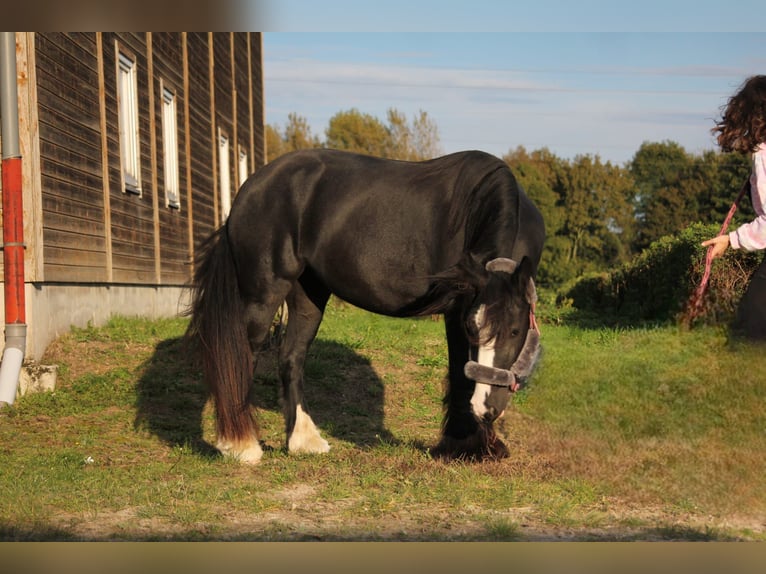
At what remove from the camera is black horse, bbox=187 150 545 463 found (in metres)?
4.30

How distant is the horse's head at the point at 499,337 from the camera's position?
166 inches

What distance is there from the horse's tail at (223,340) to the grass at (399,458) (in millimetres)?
250

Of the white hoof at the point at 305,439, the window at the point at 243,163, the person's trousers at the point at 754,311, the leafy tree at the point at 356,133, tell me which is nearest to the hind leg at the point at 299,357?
the white hoof at the point at 305,439

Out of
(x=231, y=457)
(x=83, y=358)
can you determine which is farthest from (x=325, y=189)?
(x=83, y=358)

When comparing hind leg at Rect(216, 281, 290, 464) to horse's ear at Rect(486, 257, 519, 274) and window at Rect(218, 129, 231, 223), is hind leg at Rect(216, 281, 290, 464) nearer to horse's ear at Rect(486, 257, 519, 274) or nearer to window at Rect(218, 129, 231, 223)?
horse's ear at Rect(486, 257, 519, 274)

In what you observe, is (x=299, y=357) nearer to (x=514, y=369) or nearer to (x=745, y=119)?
(x=514, y=369)

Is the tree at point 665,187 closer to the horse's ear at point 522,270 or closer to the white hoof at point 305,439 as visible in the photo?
the white hoof at point 305,439

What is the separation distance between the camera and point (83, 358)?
846 cm

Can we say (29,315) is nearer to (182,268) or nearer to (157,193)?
(157,193)

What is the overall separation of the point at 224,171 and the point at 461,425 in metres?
14.7

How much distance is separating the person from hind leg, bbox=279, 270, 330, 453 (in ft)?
10.5

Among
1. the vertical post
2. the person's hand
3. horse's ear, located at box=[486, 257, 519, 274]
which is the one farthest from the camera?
the vertical post

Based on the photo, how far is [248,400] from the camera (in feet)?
18.4

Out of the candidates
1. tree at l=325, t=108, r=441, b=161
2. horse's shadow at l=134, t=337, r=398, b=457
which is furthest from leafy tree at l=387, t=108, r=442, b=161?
horse's shadow at l=134, t=337, r=398, b=457
